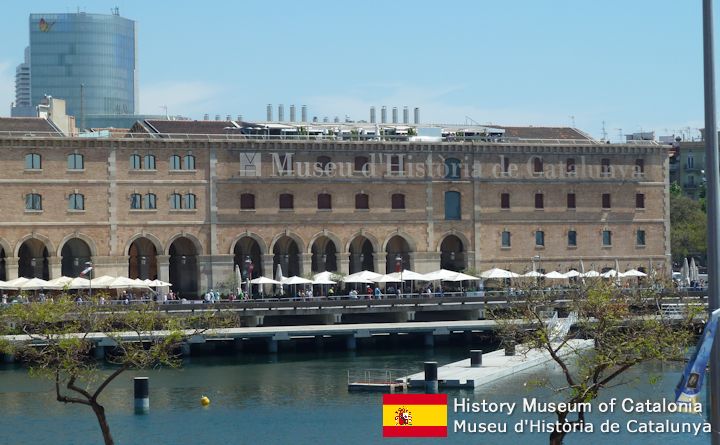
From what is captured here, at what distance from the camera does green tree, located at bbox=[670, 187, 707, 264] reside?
111m

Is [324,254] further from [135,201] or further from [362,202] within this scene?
[135,201]

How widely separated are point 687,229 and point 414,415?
6833cm

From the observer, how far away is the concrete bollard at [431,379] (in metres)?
53.3

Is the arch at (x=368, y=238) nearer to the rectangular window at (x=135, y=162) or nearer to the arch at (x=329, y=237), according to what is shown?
the arch at (x=329, y=237)

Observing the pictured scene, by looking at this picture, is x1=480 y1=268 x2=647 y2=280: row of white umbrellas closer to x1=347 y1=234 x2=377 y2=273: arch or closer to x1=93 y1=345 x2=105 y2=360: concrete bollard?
x1=347 y1=234 x2=377 y2=273: arch

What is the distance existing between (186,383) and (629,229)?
46982mm

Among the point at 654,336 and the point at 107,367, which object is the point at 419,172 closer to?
the point at 107,367

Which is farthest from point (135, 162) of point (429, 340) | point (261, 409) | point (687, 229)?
point (687, 229)

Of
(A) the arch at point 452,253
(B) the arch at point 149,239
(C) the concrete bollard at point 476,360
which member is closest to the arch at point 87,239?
(B) the arch at point 149,239

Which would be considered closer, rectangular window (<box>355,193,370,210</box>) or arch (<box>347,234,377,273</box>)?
rectangular window (<box>355,193,370,210</box>)

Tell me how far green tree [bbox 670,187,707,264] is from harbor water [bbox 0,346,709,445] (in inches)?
1949

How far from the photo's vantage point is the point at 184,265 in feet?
291

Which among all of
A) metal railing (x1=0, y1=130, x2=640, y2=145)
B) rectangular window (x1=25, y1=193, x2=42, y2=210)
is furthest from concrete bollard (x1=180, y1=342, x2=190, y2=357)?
metal railing (x1=0, y1=130, x2=640, y2=145)

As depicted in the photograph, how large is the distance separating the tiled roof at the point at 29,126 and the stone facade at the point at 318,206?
2.04 metres
